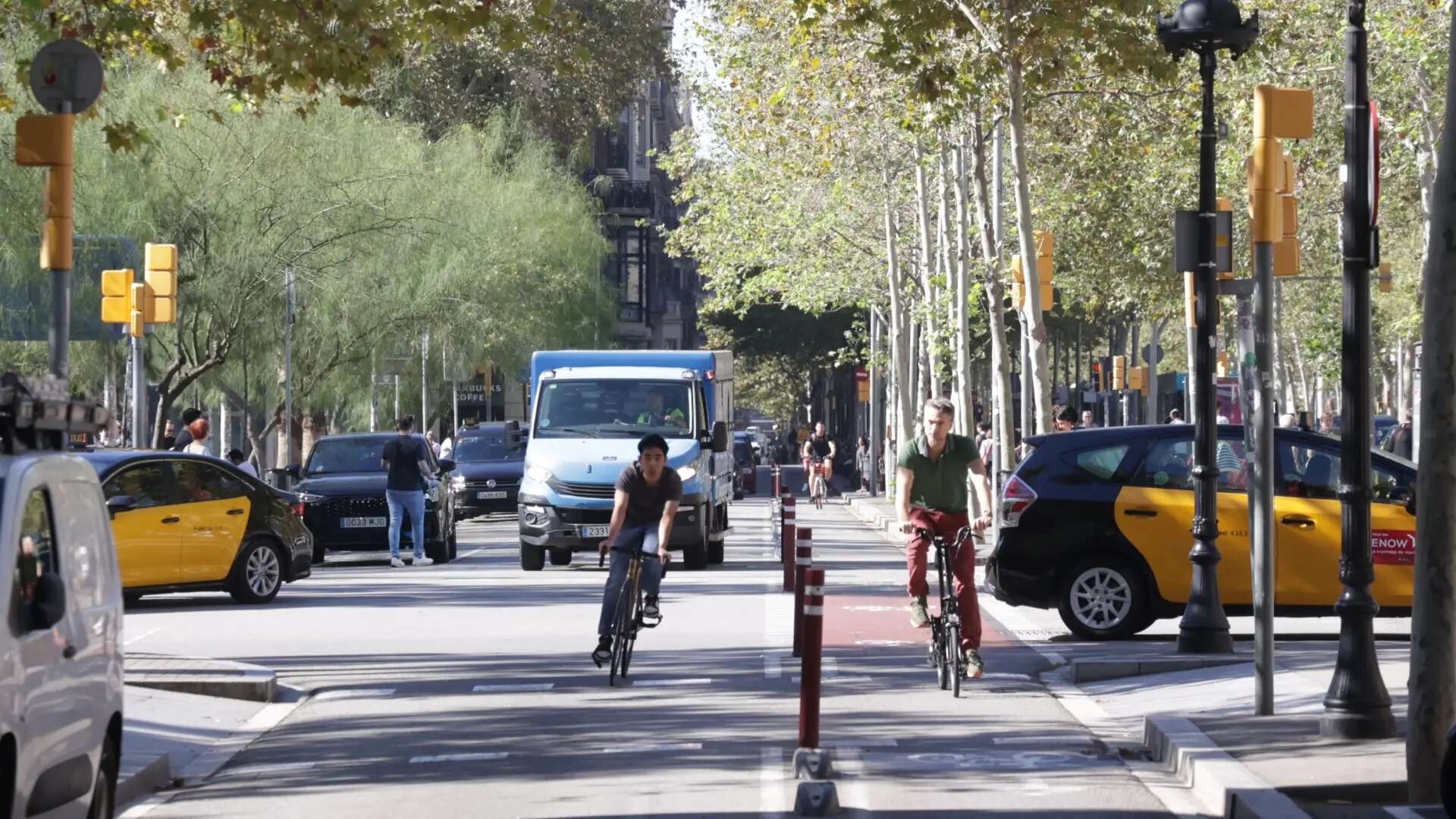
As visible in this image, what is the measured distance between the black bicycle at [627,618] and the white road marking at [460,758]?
123 inches

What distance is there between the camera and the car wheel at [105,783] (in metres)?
8.54

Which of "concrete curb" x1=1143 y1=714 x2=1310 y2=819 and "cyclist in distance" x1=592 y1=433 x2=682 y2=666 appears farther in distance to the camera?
"cyclist in distance" x1=592 y1=433 x2=682 y2=666

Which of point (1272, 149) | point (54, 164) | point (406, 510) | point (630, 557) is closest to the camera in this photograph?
point (1272, 149)

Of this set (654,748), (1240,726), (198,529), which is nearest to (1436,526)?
(1240,726)

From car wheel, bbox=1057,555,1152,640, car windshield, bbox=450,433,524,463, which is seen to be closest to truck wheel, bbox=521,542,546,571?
car wheel, bbox=1057,555,1152,640

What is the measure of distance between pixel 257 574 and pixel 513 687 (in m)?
8.27

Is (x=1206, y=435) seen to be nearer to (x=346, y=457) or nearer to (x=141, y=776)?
(x=141, y=776)

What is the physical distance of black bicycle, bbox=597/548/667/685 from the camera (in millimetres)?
14992

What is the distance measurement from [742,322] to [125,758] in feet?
221

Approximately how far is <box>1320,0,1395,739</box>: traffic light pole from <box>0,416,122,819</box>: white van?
5.61 m

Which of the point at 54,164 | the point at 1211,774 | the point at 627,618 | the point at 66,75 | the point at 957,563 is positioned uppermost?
the point at 66,75

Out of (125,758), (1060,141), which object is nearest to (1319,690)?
(125,758)

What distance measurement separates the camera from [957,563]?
1429cm

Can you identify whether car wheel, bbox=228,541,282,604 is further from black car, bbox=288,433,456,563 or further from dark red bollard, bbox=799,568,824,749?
dark red bollard, bbox=799,568,824,749
